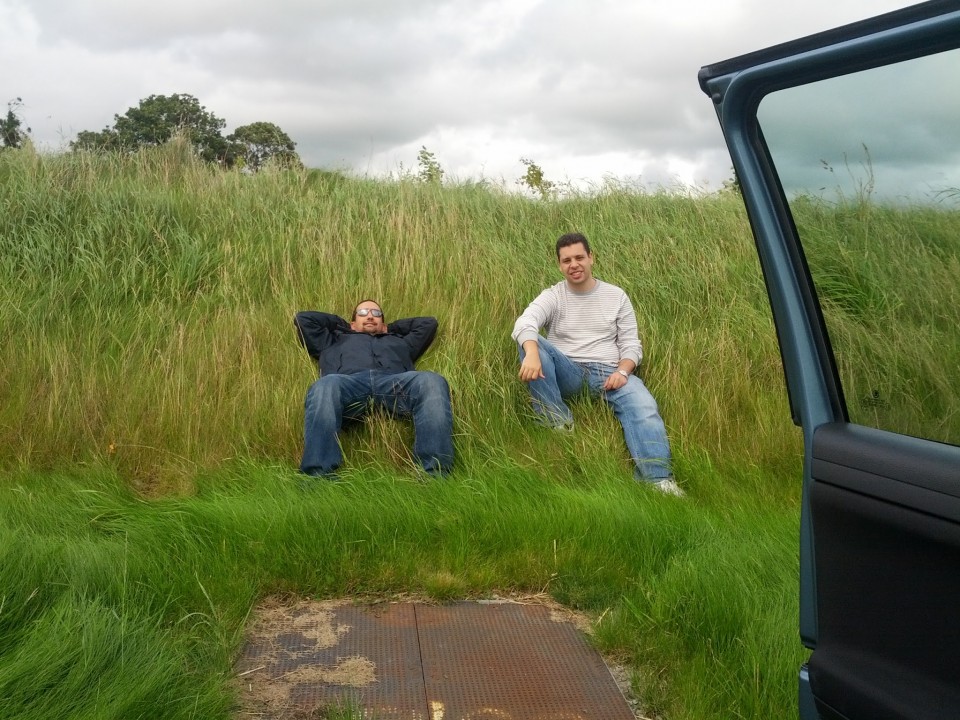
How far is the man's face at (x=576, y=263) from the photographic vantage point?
5988 millimetres

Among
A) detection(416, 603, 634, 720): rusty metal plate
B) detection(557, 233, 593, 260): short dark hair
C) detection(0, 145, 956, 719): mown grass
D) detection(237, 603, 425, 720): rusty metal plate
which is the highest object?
detection(557, 233, 593, 260): short dark hair

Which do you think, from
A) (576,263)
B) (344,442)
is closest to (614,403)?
(576,263)

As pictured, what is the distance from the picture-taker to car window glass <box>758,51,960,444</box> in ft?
4.79

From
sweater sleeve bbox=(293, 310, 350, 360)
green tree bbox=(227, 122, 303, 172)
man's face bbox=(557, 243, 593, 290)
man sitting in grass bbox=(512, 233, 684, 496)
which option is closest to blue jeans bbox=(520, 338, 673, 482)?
man sitting in grass bbox=(512, 233, 684, 496)

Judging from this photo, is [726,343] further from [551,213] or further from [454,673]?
[454,673]

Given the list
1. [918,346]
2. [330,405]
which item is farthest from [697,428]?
[918,346]

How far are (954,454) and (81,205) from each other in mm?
8241

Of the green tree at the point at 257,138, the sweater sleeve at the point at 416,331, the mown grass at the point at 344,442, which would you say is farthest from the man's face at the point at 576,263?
the green tree at the point at 257,138

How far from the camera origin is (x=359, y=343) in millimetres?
5914

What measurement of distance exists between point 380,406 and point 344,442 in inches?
12.1

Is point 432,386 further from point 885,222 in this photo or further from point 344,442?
point 885,222

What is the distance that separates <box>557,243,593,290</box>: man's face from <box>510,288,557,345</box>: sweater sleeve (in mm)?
188

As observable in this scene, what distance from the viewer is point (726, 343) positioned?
21.6ft

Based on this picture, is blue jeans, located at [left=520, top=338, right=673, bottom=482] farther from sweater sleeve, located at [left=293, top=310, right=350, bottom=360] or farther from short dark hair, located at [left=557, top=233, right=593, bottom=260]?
sweater sleeve, located at [left=293, top=310, right=350, bottom=360]
